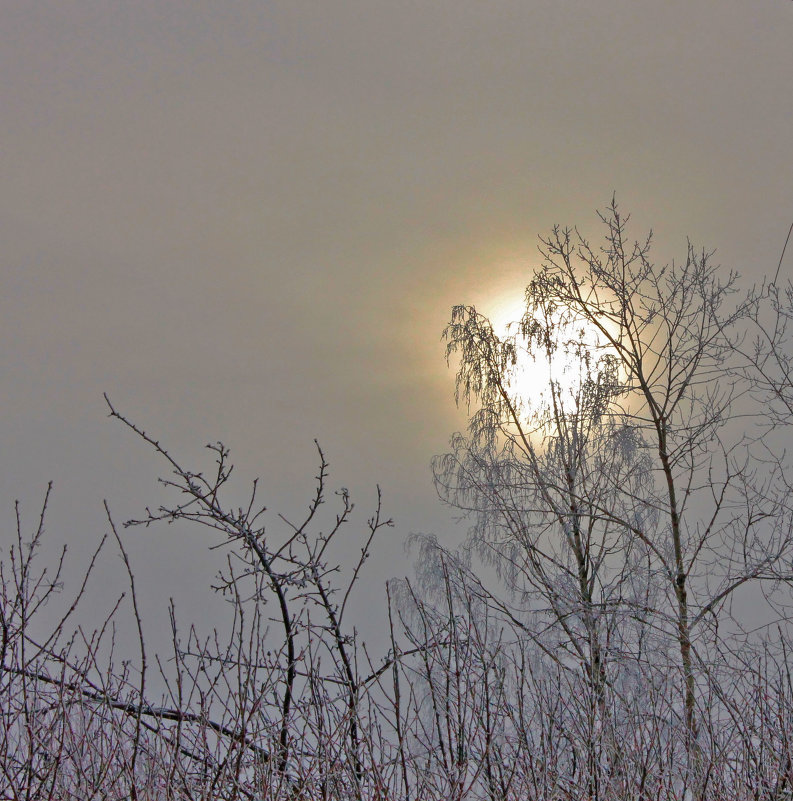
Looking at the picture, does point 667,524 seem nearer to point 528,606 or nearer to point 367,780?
point 528,606

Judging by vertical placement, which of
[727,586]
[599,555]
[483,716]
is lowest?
[483,716]

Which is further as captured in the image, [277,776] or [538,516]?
[538,516]

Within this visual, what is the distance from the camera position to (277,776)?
2.08 m

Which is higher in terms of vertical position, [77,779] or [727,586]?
[727,586]

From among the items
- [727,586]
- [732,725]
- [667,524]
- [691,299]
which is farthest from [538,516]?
[732,725]

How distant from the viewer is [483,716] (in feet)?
6.99

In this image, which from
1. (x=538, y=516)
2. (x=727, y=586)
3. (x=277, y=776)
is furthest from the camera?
(x=538, y=516)

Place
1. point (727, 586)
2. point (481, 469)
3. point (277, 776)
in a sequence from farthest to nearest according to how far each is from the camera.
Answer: point (481, 469), point (727, 586), point (277, 776)

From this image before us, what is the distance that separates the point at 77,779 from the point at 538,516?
544 cm

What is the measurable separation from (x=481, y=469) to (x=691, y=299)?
2.38 meters

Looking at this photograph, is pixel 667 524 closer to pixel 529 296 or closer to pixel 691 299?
pixel 691 299

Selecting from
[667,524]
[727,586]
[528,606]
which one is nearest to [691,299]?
[667,524]

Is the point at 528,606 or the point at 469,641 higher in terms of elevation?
the point at 528,606

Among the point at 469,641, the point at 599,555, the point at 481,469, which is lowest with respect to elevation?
the point at 469,641
